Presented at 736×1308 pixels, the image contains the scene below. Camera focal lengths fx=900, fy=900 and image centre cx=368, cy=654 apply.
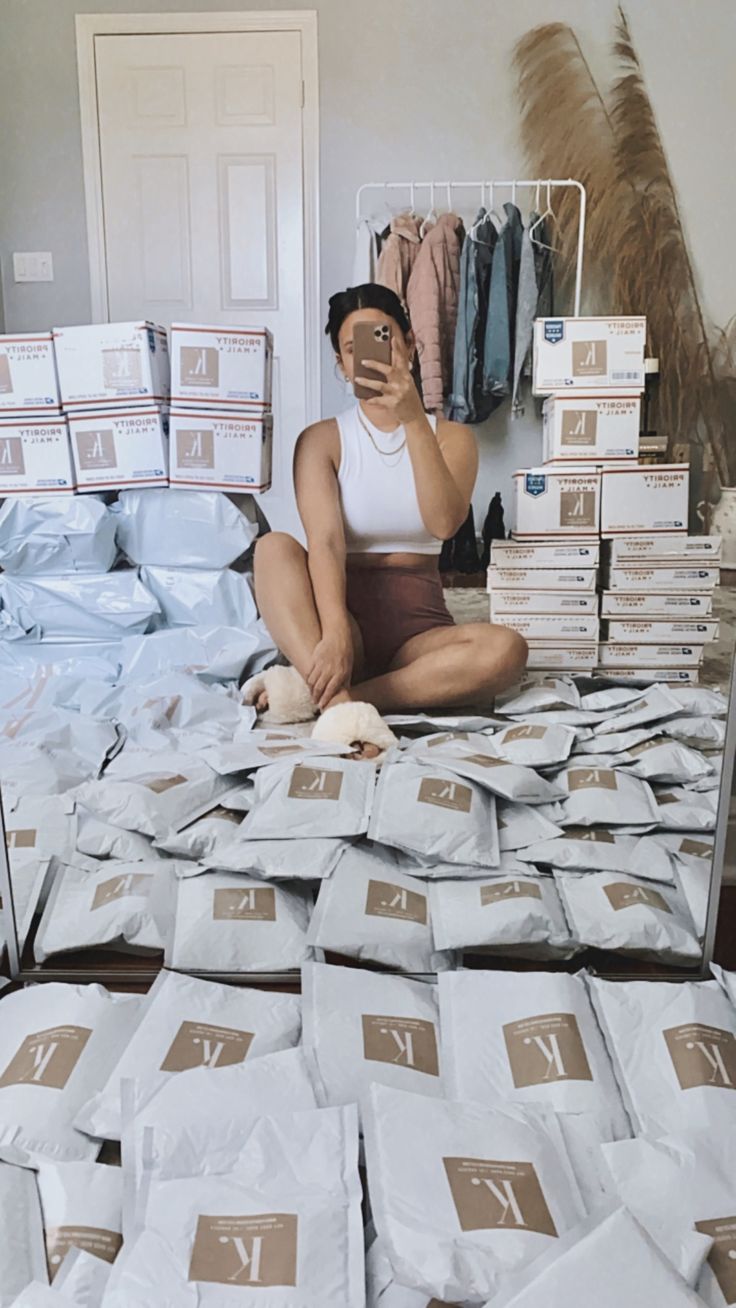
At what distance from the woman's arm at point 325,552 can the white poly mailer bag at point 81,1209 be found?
1.90 ft

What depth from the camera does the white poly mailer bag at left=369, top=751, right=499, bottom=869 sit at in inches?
45.6

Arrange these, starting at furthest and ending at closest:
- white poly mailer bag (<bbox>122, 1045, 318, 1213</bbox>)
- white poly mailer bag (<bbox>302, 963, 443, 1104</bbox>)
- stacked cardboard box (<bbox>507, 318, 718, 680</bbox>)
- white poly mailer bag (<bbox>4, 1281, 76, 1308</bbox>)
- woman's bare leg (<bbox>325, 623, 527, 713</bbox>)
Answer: woman's bare leg (<bbox>325, 623, 527, 713</bbox>) < stacked cardboard box (<bbox>507, 318, 718, 680</bbox>) < white poly mailer bag (<bbox>302, 963, 443, 1104</bbox>) < white poly mailer bag (<bbox>122, 1045, 318, 1213</bbox>) < white poly mailer bag (<bbox>4, 1281, 76, 1308</bbox>)

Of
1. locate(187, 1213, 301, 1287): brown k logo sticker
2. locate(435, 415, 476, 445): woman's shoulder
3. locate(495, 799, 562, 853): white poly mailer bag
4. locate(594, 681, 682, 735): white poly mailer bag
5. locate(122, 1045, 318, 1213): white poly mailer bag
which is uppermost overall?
locate(435, 415, 476, 445): woman's shoulder

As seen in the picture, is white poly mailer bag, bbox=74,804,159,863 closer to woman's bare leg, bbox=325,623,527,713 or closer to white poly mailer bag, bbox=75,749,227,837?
white poly mailer bag, bbox=75,749,227,837

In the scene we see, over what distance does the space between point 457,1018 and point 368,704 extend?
1.31 feet

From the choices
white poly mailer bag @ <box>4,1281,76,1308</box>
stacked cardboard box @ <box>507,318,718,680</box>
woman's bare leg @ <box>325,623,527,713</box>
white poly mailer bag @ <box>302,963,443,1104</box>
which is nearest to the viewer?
white poly mailer bag @ <box>4,1281,76,1308</box>

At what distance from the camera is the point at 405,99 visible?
1.01 meters

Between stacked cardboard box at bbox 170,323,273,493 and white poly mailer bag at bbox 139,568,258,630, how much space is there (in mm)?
116

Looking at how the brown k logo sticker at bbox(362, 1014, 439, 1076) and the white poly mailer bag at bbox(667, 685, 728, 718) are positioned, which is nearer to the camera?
the brown k logo sticker at bbox(362, 1014, 439, 1076)

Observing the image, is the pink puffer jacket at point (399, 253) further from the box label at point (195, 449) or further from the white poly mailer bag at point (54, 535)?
the white poly mailer bag at point (54, 535)

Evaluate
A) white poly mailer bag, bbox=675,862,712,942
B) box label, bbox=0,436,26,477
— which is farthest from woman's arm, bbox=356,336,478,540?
white poly mailer bag, bbox=675,862,712,942

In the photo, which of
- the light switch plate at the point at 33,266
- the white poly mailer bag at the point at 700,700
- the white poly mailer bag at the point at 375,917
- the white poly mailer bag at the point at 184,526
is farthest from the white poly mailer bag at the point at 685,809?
the light switch plate at the point at 33,266

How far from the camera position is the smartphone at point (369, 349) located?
1047mm

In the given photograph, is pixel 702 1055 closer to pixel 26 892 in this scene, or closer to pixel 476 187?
pixel 26 892
